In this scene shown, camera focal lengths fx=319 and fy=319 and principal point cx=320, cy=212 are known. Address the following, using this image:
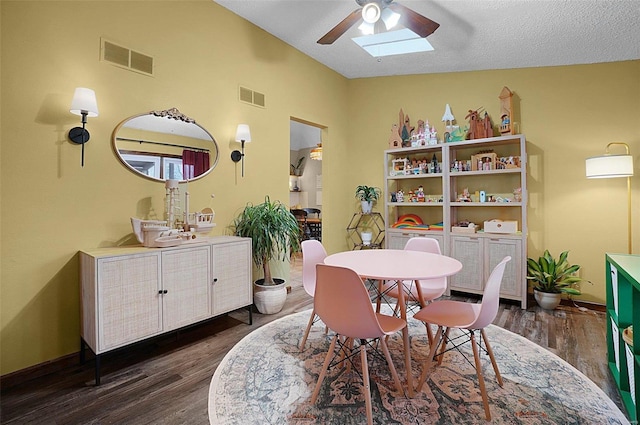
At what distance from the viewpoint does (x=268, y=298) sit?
11.0ft

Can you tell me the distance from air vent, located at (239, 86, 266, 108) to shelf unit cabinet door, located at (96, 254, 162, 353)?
2028 millimetres

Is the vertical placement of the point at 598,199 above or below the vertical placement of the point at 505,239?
above

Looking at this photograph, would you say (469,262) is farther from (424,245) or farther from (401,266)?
(401,266)

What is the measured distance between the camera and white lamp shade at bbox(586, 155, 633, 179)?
10.2 feet

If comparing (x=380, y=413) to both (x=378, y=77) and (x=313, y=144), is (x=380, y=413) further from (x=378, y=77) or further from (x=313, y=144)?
(x=313, y=144)

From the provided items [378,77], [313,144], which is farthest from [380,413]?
[313,144]

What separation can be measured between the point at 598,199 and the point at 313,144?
6.51 m

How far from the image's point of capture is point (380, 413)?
1.79 meters

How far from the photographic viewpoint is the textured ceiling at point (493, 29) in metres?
2.88

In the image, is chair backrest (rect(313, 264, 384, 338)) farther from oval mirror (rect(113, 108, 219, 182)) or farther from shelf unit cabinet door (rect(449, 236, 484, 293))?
shelf unit cabinet door (rect(449, 236, 484, 293))

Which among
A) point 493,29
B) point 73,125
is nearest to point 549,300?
point 493,29

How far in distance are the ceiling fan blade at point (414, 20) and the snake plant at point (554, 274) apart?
284cm

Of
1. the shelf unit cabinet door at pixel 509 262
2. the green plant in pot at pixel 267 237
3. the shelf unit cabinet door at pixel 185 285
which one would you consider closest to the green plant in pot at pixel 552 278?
the shelf unit cabinet door at pixel 509 262

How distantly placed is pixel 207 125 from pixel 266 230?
4.00 feet
